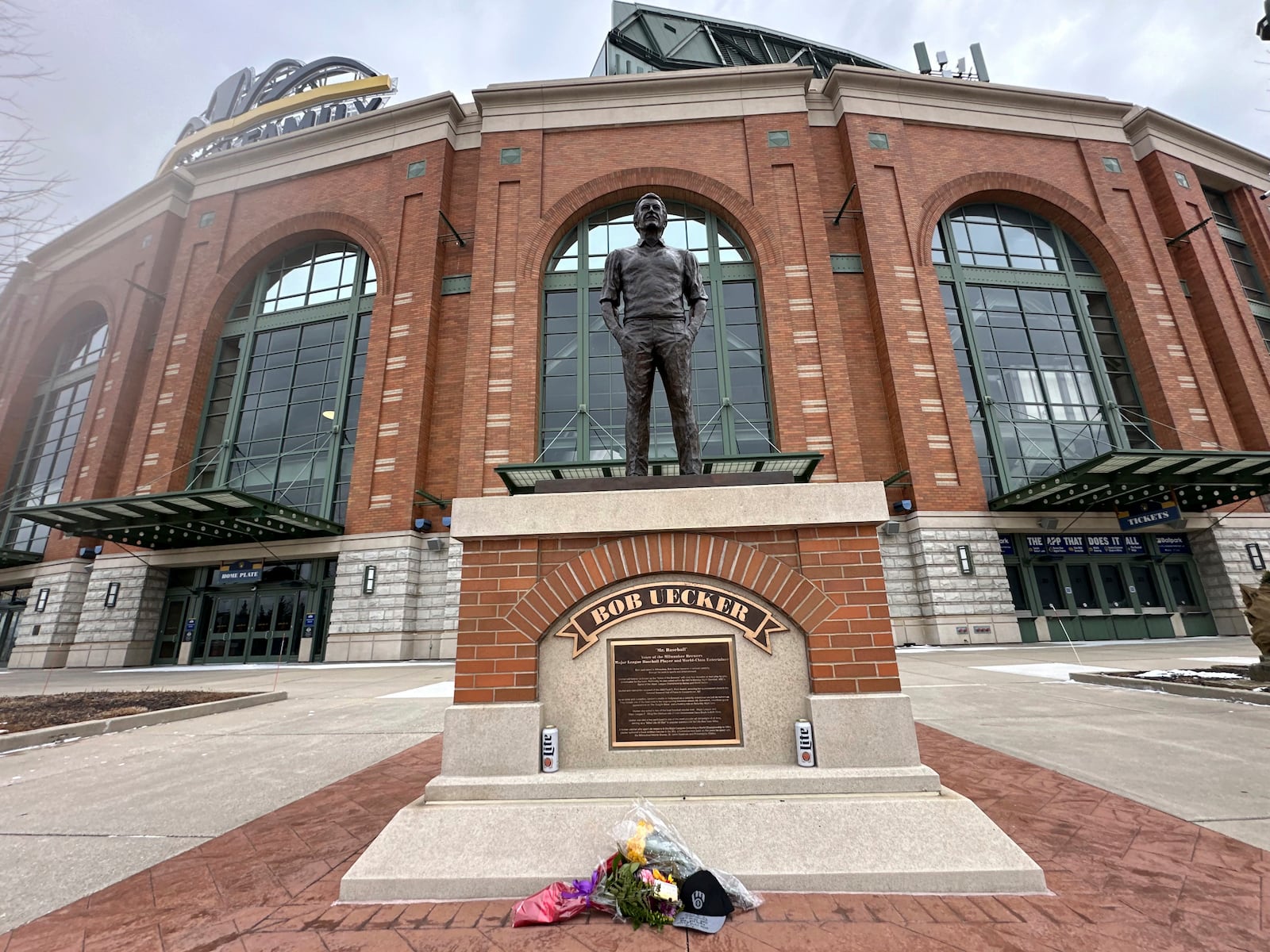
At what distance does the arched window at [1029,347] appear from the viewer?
19.6 metres

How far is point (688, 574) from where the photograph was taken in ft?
11.6

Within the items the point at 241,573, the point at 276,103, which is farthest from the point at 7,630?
the point at 276,103

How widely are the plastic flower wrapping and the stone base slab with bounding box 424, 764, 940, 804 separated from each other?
0.41 meters

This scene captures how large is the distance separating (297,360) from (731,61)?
1201 inches

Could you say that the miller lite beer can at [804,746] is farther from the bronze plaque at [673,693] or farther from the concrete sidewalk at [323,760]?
the concrete sidewalk at [323,760]

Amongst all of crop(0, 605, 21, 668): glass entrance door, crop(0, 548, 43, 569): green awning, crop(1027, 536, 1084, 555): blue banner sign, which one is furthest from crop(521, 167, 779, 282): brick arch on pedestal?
crop(0, 605, 21, 668): glass entrance door

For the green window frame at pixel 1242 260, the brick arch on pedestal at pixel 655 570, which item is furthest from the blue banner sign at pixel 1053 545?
the brick arch on pedestal at pixel 655 570

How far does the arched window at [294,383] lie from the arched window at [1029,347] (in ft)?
75.9

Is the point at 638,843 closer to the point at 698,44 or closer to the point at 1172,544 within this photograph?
the point at 1172,544

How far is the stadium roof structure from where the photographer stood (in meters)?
30.9

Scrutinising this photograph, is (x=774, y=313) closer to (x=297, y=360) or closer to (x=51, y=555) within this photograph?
(x=297, y=360)

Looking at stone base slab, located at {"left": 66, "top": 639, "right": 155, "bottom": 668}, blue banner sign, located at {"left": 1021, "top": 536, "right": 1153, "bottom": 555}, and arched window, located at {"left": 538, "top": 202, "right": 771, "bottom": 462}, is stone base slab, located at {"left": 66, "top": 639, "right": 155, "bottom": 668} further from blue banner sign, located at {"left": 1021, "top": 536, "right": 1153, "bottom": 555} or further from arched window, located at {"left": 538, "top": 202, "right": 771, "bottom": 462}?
blue banner sign, located at {"left": 1021, "top": 536, "right": 1153, "bottom": 555}

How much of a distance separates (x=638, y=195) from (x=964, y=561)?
1800 cm

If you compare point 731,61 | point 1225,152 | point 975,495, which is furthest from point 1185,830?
point 731,61
